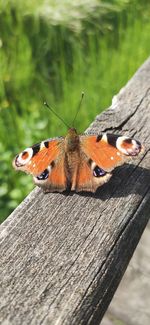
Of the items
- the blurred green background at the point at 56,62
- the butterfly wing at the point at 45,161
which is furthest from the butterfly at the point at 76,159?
the blurred green background at the point at 56,62

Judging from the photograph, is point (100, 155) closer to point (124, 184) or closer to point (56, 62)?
point (124, 184)

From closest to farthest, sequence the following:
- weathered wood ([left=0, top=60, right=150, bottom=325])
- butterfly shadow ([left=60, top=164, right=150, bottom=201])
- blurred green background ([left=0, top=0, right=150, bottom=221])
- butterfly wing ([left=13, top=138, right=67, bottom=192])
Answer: weathered wood ([left=0, top=60, right=150, bottom=325])
butterfly shadow ([left=60, top=164, right=150, bottom=201])
butterfly wing ([left=13, top=138, right=67, bottom=192])
blurred green background ([left=0, top=0, right=150, bottom=221])

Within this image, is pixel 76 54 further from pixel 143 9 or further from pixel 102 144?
pixel 102 144

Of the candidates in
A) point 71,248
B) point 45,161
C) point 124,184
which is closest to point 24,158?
point 45,161

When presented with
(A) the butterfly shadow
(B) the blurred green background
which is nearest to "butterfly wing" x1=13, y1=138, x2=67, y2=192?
(A) the butterfly shadow

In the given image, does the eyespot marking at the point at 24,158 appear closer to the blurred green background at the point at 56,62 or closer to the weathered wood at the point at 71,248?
the weathered wood at the point at 71,248

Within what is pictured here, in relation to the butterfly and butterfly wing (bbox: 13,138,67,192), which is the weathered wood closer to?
the butterfly

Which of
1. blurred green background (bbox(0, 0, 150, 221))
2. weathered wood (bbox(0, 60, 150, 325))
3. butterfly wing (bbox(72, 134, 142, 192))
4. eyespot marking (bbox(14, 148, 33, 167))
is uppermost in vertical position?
blurred green background (bbox(0, 0, 150, 221))
